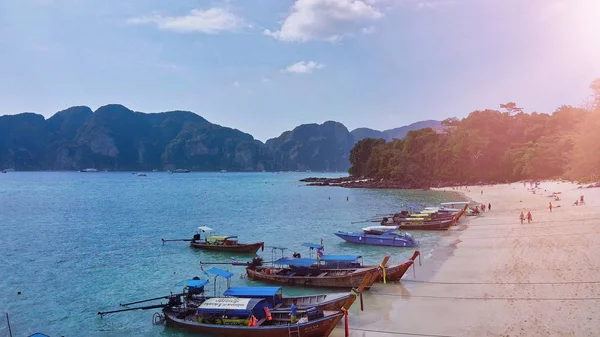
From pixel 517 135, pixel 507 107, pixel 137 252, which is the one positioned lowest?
pixel 137 252

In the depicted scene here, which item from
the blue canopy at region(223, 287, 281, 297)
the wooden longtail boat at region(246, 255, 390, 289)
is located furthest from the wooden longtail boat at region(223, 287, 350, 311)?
the wooden longtail boat at region(246, 255, 390, 289)

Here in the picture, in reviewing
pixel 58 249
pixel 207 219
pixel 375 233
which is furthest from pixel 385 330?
pixel 207 219

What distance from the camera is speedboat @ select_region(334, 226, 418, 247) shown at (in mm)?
34812

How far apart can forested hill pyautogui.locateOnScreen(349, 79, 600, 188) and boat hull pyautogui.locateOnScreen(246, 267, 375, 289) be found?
6562 centimetres

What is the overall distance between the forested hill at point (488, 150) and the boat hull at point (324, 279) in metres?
65.6

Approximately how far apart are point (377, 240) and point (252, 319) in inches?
832

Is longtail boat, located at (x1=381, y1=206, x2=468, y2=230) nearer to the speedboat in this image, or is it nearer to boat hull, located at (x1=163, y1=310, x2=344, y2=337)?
the speedboat

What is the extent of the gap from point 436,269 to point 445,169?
3554 inches

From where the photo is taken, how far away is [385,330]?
16.4m

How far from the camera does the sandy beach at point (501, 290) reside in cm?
1560

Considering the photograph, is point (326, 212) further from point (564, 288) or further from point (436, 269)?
point (564, 288)

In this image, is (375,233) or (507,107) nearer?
(375,233)

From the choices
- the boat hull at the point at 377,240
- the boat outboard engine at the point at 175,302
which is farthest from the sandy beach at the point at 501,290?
the boat outboard engine at the point at 175,302

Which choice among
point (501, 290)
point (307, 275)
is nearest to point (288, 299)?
point (307, 275)
